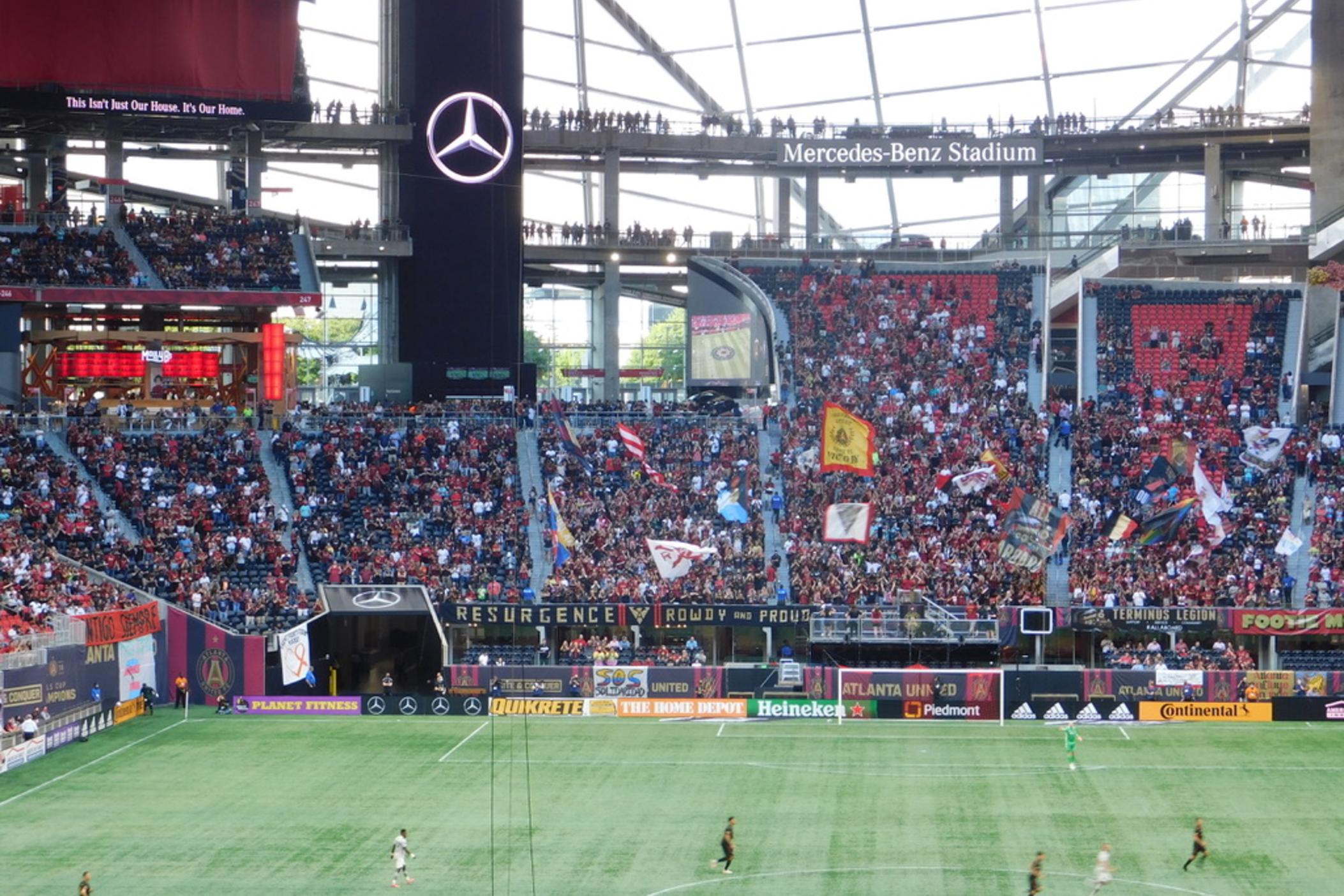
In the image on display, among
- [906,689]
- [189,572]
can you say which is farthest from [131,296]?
[906,689]

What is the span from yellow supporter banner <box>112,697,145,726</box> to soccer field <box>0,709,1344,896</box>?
720mm

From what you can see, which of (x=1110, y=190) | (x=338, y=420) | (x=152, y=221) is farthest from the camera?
(x=1110, y=190)

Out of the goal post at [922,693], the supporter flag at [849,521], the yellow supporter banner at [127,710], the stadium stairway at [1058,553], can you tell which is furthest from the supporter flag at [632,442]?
the yellow supporter banner at [127,710]

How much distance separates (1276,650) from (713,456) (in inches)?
769

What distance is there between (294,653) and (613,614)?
952 centimetres

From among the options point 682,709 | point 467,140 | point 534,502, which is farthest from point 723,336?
point 682,709

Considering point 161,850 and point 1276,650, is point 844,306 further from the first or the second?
point 161,850

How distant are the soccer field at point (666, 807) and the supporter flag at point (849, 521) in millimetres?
7451

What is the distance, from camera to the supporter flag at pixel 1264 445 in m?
58.9

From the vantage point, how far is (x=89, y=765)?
43500 mm

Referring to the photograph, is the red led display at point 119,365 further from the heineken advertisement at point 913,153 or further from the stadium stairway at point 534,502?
the heineken advertisement at point 913,153

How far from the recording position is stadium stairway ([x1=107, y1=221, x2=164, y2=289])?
210 feet

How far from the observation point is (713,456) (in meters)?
61.4

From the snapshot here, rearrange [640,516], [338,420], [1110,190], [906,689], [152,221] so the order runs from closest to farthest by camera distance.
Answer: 1. [906,689]
2. [640,516]
3. [338,420]
4. [152,221]
5. [1110,190]
